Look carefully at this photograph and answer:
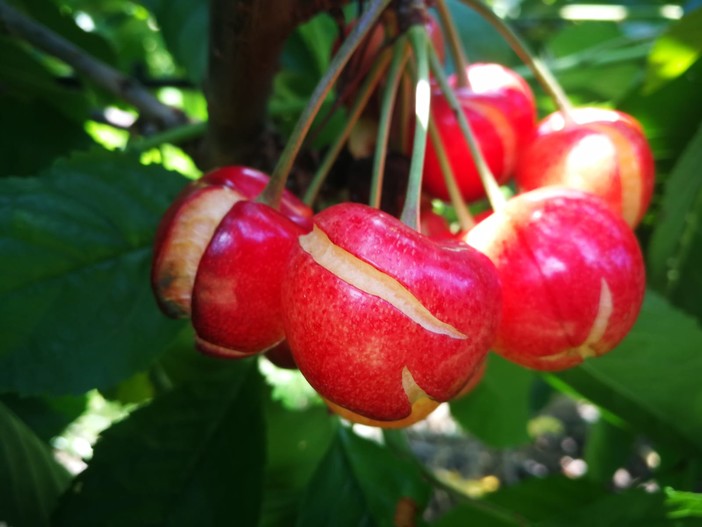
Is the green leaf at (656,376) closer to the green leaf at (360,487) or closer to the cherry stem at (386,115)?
the green leaf at (360,487)

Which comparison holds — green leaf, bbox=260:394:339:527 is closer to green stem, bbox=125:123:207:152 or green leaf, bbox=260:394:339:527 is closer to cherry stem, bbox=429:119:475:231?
green stem, bbox=125:123:207:152

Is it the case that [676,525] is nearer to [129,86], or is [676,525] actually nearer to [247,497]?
[247,497]

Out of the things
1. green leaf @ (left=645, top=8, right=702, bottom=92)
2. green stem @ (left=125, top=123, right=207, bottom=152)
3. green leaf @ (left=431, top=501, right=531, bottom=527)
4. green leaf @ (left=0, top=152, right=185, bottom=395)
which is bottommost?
green leaf @ (left=431, top=501, right=531, bottom=527)

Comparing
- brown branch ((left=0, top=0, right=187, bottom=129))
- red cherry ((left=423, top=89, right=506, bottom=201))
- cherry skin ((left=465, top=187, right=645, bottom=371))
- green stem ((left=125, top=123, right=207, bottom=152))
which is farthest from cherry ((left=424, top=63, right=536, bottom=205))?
brown branch ((left=0, top=0, right=187, bottom=129))

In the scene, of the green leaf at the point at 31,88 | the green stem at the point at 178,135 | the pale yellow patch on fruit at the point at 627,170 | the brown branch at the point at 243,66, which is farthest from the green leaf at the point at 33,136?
the pale yellow patch on fruit at the point at 627,170

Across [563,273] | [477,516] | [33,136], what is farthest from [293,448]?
[563,273]

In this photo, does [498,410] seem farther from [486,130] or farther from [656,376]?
[486,130]

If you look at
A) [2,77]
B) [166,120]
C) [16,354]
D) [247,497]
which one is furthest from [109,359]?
[2,77]
